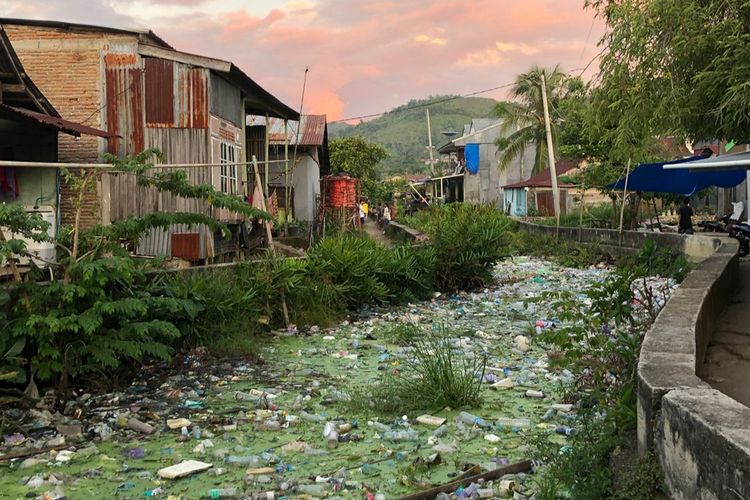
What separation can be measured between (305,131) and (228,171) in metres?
10.4

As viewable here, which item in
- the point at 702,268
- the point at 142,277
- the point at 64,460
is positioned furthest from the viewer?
the point at 702,268

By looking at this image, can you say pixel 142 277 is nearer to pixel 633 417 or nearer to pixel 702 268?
pixel 633 417

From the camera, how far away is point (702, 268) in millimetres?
7195

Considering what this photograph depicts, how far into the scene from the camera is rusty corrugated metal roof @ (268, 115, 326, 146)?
72.9ft

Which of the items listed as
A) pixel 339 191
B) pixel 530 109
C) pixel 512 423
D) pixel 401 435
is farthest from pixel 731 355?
pixel 530 109

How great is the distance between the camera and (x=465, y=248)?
1142 centimetres

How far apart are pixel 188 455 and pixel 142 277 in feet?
7.25

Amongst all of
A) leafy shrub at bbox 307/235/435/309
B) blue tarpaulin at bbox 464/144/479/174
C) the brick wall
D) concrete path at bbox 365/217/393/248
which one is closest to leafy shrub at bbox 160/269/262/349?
leafy shrub at bbox 307/235/435/309

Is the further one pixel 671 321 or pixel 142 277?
pixel 142 277

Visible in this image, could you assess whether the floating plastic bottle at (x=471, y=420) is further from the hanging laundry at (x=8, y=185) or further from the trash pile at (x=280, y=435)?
the hanging laundry at (x=8, y=185)

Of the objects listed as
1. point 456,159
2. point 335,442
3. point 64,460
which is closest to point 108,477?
point 64,460

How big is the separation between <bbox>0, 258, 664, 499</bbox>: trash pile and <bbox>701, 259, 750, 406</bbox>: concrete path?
3.11 ft

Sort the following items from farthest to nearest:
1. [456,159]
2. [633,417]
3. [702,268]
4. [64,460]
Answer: [456,159]
[702,268]
[64,460]
[633,417]

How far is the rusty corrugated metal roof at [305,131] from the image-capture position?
22.2 meters
